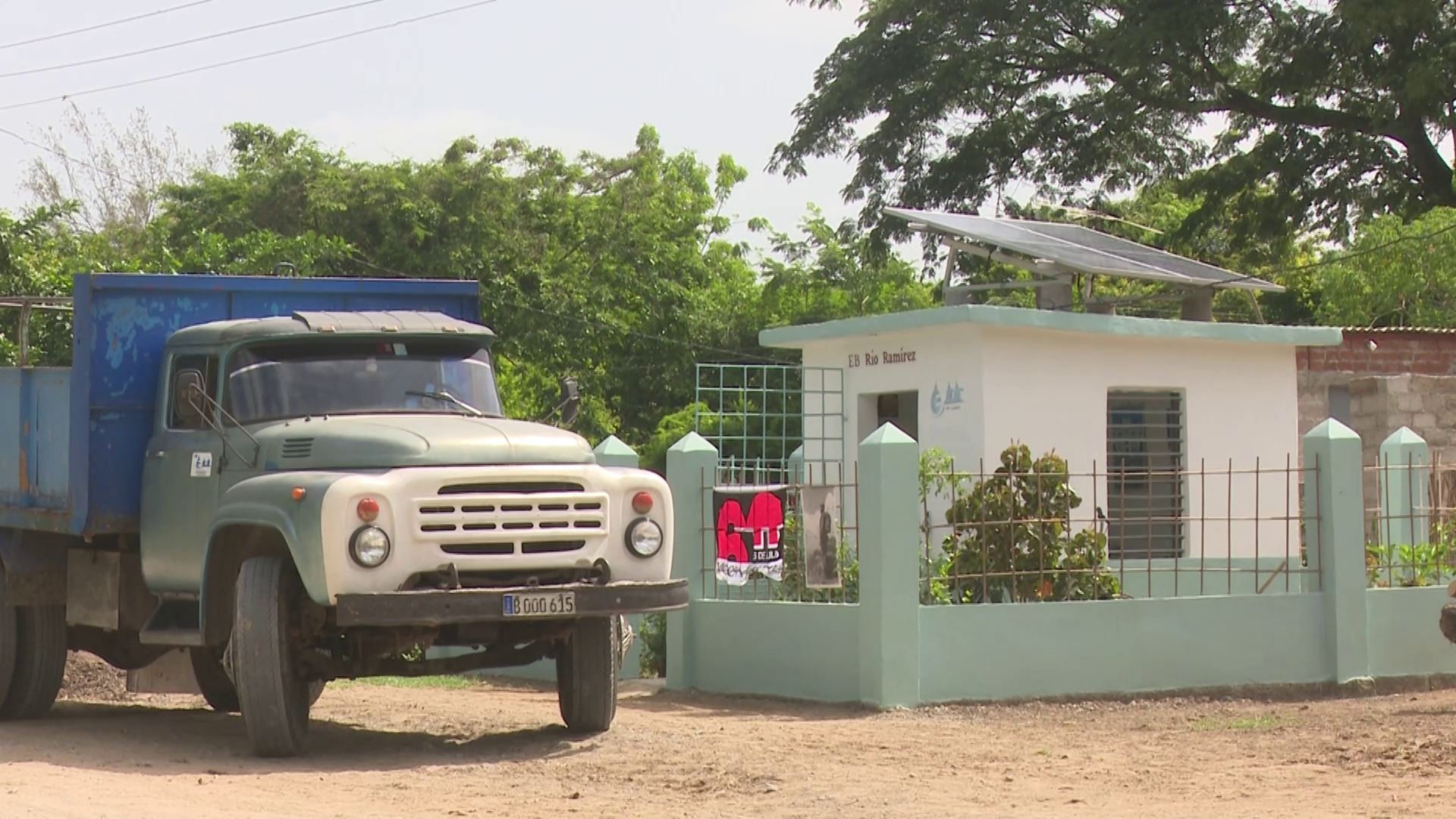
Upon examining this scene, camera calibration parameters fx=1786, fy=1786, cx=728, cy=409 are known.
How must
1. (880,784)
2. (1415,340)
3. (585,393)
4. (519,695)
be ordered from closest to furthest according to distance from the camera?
1. (880,784)
2. (519,695)
3. (1415,340)
4. (585,393)

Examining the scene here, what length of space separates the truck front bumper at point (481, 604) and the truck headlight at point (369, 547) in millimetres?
152

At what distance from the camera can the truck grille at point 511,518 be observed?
8422 millimetres

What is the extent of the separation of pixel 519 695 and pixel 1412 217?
17293mm

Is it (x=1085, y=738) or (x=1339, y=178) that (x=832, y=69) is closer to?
(x=1339, y=178)

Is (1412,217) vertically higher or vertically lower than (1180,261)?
higher

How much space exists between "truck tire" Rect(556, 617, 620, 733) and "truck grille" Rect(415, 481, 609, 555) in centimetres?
81

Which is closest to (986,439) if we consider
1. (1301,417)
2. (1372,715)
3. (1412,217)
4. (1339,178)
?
(1372,715)

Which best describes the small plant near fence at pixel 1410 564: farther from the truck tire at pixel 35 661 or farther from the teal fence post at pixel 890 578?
the truck tire at pixel 35 661

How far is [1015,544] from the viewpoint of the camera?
11.5m

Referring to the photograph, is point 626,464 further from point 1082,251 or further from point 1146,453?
point 1082,251

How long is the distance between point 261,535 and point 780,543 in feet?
14.0

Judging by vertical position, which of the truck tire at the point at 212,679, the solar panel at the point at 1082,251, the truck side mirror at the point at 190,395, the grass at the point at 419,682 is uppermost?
the solar panel at the point at 1082,251

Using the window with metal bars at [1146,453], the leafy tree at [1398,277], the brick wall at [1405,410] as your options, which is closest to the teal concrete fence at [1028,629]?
the window with metal bars at [1146,453]

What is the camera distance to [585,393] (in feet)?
Result: 91.6
